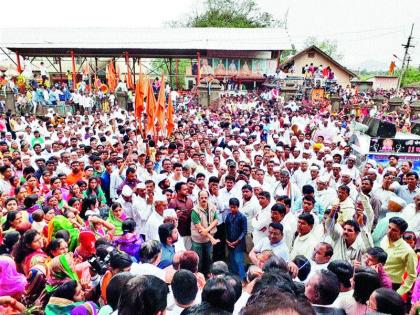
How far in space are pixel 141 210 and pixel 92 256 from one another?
1.54 meters

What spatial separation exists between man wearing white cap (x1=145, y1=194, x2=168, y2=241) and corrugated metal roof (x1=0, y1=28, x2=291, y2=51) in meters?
18.6

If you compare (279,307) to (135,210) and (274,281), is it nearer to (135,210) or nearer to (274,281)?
(274,281)

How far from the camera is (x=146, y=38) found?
79.7 ft

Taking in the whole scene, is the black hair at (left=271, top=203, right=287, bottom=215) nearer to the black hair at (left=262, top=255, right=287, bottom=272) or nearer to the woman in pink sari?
the black hair at (left=262, top=255, right=287, bottom=272)

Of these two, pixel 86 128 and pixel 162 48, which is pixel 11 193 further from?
pixel 162 48

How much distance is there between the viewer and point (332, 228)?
13.9 feet

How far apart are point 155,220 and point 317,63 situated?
34651 millimetres

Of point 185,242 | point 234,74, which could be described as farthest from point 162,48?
point 185,242

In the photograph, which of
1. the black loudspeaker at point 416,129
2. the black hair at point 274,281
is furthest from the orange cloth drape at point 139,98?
the black loudspeaker at point 416,129

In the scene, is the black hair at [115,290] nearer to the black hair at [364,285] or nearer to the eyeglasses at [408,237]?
the black hair at [364,285]

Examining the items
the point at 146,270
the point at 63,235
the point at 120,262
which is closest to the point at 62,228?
the point at 63,235

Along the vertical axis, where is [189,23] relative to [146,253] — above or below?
above

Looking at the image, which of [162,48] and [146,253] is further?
[162,48]

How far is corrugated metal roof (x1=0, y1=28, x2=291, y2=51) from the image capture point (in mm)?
22719
